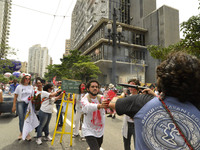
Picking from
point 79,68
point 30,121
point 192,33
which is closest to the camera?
point 30,121

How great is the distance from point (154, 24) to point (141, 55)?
7.23 metres

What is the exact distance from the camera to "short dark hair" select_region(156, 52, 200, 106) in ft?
3.39

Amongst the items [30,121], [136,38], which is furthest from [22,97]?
[136,38]

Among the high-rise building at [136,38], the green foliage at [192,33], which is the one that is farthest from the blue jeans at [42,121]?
the high-rise building at [136,38]

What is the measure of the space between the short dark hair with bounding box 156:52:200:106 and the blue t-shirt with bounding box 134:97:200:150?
0.06 meters

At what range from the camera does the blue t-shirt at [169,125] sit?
0.96 meters

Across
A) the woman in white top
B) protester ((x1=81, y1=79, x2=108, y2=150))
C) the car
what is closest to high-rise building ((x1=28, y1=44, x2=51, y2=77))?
the car

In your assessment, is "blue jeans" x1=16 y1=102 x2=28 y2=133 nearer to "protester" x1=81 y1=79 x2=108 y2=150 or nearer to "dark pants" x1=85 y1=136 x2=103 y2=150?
"protester" x1=81 y1=79 x2=108 y2=150

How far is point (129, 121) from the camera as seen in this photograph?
10.4 feet

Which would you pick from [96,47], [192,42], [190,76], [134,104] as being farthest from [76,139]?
[96,47]

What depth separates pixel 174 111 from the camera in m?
0.99

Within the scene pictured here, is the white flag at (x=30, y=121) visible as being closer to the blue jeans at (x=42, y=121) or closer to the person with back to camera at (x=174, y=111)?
the blue jeans at (x=42, y=121)

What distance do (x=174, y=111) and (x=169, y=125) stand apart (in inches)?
3.9

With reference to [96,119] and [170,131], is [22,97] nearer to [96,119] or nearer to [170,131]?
[96,119]
